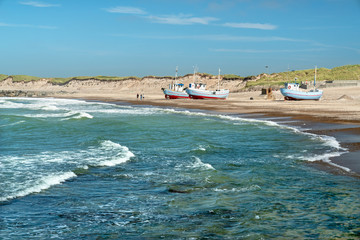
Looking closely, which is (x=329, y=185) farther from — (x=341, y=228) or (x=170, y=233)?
(x=170, y=233)

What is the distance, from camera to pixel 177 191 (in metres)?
10.9

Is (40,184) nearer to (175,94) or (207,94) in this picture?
(207,94)

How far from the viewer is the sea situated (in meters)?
8.02

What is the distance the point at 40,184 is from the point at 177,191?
4.12 m

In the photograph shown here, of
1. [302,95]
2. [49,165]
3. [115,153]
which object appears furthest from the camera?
[302,95]

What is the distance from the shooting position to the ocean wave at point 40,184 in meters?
10.7

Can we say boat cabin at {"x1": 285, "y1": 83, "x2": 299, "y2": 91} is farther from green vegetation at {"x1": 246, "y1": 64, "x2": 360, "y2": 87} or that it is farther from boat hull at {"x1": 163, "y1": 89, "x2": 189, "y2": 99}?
green vegetation at {"x1": 246, "y1": 64, "x2": 360, "y2": 87}

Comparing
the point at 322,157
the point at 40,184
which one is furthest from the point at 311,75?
the point at 40,184

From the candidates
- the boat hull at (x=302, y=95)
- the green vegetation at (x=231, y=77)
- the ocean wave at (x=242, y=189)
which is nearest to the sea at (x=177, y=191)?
the ocean wave at (x=242, y=189)

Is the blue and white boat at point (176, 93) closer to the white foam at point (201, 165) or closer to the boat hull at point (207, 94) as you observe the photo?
the boat hull at point (207, 94)

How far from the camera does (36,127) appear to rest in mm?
29344

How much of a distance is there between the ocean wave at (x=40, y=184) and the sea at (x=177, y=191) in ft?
0.09

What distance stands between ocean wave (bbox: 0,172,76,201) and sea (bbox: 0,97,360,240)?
0.03 m

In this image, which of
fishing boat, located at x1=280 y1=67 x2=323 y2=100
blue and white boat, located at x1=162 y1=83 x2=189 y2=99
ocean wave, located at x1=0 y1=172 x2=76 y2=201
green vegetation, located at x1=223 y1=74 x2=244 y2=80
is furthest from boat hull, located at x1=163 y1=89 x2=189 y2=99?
ocean wave, located at x1=0 y1=172 x2=76 y2=201
